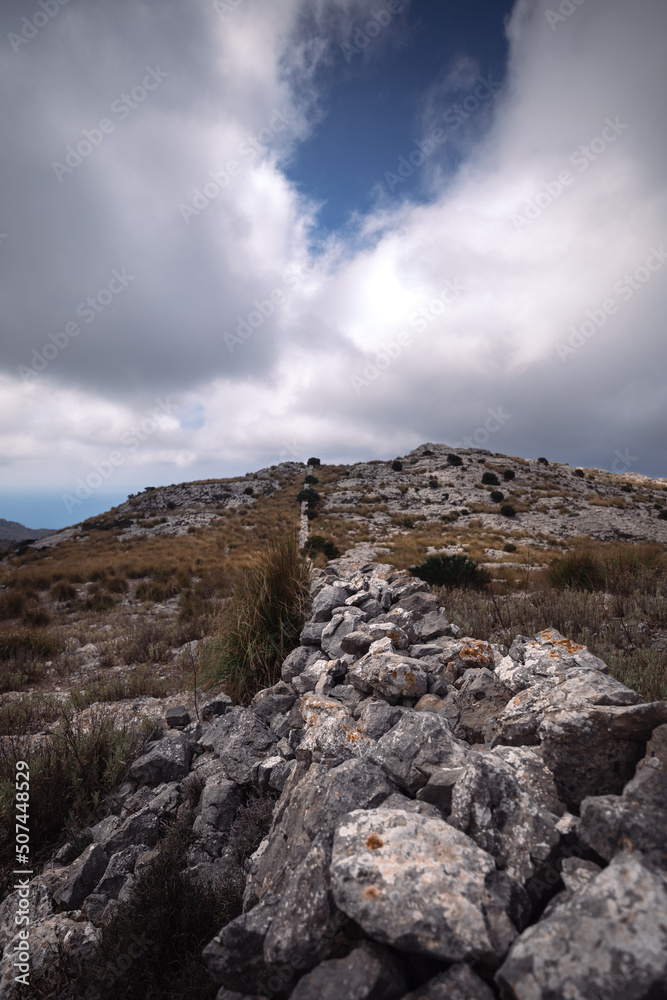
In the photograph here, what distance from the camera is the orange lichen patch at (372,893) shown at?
1660 mm

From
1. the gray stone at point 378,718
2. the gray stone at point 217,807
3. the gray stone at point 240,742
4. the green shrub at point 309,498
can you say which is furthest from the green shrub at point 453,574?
the green shrub at point 309,498

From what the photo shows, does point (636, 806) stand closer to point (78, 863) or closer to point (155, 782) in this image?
point (78, 863)

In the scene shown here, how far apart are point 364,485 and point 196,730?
4616cm

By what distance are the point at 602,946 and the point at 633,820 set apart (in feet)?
1.82

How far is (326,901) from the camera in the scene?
70.9 inches

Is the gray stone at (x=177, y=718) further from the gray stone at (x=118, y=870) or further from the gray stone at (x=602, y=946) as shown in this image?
the gray stone at (x=602, y=946)

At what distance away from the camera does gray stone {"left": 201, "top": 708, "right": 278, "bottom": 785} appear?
380cm

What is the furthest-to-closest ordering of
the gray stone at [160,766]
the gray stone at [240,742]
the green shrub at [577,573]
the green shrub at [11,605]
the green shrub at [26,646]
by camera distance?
the green shrub at [11,605]
the green shrub at [26,646]
the green shrub at [577,573]
the gray stone at [160,766]
the gray stone at [240,742]

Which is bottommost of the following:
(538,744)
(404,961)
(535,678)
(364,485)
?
(404,961)

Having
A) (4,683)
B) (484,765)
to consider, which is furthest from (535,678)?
(4,683)

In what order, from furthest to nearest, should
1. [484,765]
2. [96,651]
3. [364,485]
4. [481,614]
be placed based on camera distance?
[364,485] → [96,651] → [481,614] → [484,765]

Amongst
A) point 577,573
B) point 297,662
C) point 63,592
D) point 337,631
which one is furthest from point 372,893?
point 63,592

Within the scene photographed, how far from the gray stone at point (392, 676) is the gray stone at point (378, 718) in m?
0.19

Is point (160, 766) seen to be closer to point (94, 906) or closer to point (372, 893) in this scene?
point (94, 906)
